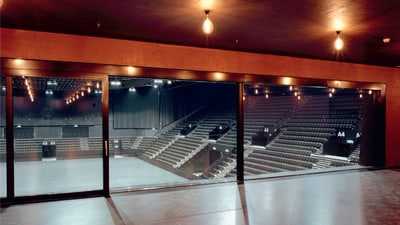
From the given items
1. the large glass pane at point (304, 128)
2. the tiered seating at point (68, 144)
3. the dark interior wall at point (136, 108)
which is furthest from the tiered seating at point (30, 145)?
the large glass pane at point (304, 128)

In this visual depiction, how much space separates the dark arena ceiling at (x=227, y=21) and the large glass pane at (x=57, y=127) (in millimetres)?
6425

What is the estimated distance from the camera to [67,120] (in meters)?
15.6

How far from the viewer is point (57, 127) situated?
49.5 ft

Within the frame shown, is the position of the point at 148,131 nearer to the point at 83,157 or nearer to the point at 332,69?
the point at 83,157

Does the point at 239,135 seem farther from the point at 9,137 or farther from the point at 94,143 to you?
the point at 94,143

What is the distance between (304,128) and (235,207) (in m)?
10.6

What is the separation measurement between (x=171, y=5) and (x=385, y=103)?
6.18 metres

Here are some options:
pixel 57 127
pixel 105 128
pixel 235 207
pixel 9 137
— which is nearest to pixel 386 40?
pixel 235 207

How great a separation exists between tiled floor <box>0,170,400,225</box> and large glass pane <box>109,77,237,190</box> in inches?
207

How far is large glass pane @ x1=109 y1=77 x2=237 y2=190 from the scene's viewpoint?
11.3 m

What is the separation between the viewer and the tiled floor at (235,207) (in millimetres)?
3625

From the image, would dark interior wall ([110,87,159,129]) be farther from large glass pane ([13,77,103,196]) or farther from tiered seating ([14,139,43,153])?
tiered seating ([14,139,43,153])

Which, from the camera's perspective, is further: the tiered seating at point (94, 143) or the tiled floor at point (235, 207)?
the tiered seating at point (94, 143)

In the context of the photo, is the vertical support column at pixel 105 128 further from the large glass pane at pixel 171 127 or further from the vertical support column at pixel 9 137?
the large glass pane at pixel 171 127
